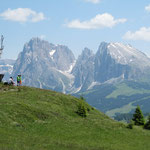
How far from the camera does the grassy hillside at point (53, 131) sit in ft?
115

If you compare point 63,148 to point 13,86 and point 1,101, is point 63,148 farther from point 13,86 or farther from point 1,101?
point 13,86

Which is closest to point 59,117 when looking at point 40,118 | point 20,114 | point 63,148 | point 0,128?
point 40,118

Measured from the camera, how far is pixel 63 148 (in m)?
33.6

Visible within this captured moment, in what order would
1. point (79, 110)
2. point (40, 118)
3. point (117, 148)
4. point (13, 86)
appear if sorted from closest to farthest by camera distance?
point (117, 148) < point (40, 118) < point (79, 110) < point (13, 86)

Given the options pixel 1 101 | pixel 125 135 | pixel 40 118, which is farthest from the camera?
pixel 1 101

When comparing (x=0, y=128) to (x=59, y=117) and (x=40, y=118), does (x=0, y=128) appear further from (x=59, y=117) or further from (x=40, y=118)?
(x=59, y=117)

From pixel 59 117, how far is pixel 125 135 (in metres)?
13.9

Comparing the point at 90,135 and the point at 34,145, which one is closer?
the point at 34,145

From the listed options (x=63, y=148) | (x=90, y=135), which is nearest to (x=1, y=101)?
(x=90, y=135)

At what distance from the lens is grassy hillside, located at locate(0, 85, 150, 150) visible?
3520 cm

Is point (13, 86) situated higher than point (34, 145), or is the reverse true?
point (13, 86)

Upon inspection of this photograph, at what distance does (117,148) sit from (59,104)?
30.5 meters

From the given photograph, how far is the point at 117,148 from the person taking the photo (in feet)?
121

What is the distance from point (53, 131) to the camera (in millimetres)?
43562
